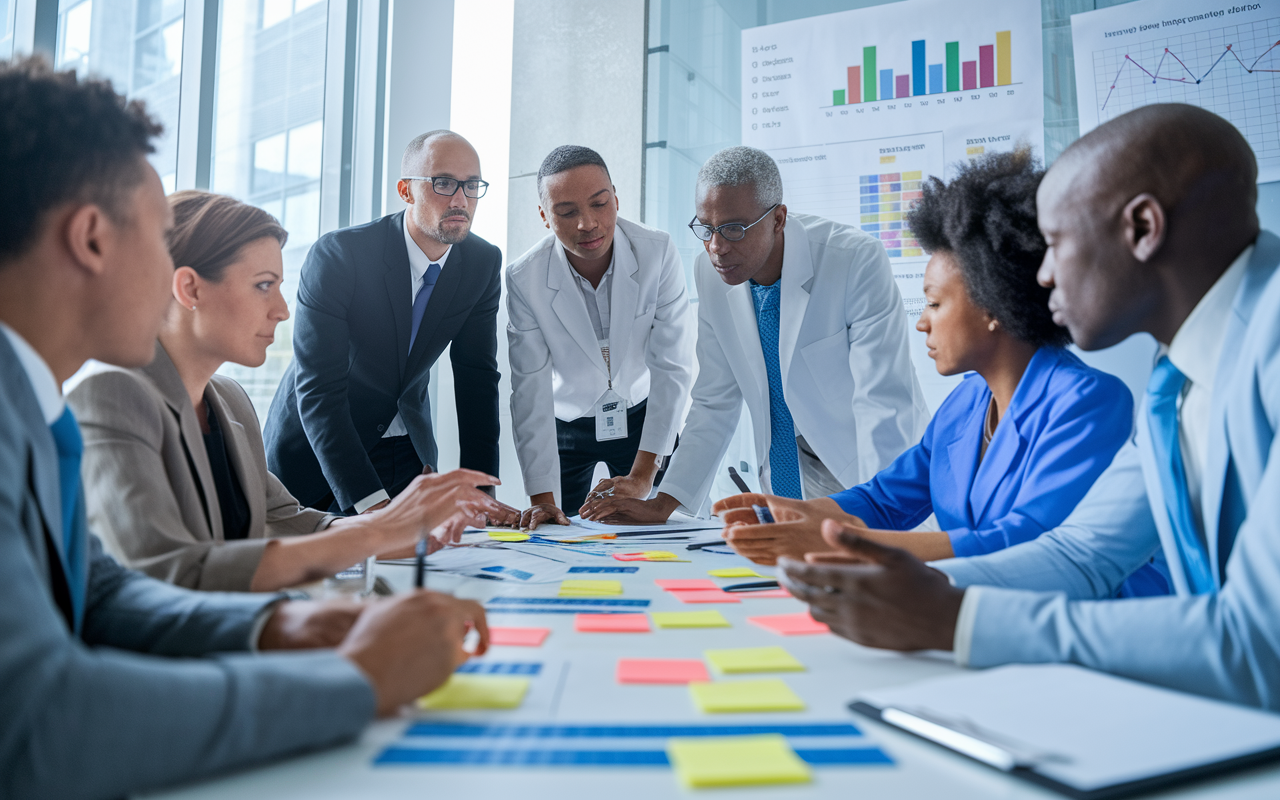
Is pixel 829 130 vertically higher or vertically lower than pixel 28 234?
higher

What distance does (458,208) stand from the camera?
8.91 ft

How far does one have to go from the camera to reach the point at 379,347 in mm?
2629

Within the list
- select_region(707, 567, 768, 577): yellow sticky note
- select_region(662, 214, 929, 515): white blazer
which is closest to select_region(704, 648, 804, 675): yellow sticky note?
select_region(707, 567, 768, 577): yellow sticky note

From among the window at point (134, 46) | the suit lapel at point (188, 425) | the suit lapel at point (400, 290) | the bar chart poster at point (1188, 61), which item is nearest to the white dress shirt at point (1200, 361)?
the suit lapel at point (188, 425)

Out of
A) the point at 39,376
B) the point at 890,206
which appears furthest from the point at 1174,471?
the point at 890,206

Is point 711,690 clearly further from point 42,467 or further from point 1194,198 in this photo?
point 1194,198

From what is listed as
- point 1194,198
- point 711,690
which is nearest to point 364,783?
point 711,690

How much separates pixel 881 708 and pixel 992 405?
1.06 metres

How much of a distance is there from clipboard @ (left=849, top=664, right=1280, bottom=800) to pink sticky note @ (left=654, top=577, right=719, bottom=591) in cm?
54

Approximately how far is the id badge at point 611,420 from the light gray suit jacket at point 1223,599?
1.90 meters

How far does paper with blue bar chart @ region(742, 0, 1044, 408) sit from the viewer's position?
2984 millimetres

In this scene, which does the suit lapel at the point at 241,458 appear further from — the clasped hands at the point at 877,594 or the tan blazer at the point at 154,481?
the clasped hands at the point at 877,594

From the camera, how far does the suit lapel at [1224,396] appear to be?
0.91m

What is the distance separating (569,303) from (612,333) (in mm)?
181
